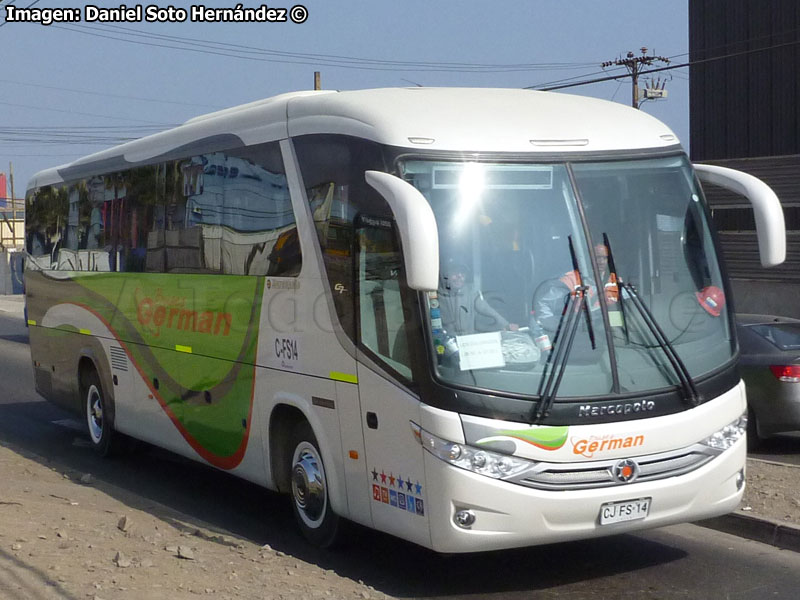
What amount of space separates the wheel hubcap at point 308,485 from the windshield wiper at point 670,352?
253 cm

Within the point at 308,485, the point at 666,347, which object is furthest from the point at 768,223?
the point at 308,485

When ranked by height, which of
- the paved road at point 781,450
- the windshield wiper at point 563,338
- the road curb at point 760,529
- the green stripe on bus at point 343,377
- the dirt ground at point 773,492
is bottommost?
the paved road at point 781,450

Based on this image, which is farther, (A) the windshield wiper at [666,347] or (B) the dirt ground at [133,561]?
(A) the windshield wiper at [666,347]

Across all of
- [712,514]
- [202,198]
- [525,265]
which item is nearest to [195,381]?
[202,198]

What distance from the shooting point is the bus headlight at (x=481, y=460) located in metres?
6.47

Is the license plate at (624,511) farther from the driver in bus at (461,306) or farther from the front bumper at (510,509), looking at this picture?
the driver in bus at (461,306)

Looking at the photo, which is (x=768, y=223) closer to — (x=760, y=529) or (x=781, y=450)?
(x=760, y=529)

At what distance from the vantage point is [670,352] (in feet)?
22.7

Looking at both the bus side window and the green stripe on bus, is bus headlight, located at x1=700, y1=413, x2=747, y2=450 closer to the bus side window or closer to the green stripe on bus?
the bus side window

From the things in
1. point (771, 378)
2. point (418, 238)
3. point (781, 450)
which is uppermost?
point (418, 238)

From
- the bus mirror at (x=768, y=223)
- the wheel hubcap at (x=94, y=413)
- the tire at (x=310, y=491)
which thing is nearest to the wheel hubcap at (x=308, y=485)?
the tire at (x=310, y=491)

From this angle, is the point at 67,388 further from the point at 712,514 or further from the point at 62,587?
the point at 712,514

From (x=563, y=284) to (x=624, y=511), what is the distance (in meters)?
1.40

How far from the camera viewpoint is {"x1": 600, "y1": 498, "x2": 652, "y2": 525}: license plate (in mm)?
6652
